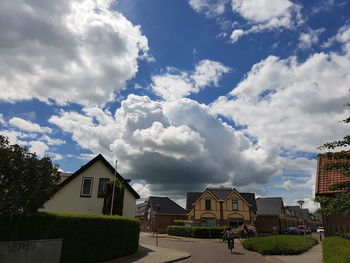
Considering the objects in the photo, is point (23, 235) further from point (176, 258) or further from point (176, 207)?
point (176, 207)

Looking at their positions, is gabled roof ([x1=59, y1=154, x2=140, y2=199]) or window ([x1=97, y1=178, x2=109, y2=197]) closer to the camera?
gabled roof ([x1=59, y1=154, x2=140, y2=199])

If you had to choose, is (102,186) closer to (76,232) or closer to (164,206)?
(76,232)

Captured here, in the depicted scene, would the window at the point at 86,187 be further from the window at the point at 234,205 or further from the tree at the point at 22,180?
the window at the point at 234,205

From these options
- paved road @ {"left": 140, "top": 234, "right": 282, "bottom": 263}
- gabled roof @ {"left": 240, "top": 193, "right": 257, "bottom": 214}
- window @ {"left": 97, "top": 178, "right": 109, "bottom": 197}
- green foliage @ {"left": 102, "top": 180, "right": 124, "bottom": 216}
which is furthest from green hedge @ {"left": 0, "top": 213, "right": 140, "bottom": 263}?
gabled roof @ {"left": 240, "top": 193, "right": 257, "bottom": 214}

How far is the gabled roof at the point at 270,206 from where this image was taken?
57.5 metres

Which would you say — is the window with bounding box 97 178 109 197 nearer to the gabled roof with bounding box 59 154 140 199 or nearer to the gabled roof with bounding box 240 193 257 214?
the gabled roof with bounding box 59 154 140 199

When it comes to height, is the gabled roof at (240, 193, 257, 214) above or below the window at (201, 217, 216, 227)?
above

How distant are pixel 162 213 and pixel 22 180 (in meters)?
46.8

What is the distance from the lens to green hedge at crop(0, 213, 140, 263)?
1180 centimetres

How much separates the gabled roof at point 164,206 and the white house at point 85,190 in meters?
33.7

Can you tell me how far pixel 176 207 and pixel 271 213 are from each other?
18.7 metres

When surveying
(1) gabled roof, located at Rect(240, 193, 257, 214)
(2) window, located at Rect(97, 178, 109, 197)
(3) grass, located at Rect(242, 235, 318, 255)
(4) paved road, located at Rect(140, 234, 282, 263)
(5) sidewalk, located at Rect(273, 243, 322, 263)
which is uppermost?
(1) gabled roof, located at Rect(240, 193, 257, 214)

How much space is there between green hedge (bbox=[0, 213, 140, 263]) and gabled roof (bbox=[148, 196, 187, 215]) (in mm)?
41367

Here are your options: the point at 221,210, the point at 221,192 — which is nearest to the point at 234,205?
the point at 221,210
